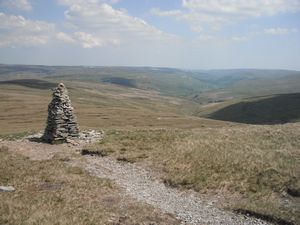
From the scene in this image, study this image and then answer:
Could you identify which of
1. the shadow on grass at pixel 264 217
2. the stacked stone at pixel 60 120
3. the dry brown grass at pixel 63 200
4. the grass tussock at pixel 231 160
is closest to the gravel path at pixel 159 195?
the shadow on grass at pixel 264 217

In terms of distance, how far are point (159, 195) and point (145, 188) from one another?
163 centimetres

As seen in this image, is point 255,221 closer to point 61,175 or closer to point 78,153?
point 61,175

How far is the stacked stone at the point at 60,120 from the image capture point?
3791cm

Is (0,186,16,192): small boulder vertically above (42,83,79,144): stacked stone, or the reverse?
(42,83,79,144): stacked stone

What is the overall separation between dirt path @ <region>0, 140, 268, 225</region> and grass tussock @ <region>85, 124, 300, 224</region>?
1204 mm

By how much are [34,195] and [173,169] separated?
10.7 m

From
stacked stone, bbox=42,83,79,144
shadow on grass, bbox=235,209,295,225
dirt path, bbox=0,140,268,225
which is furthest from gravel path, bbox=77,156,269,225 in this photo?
stacked stone, bbox=42,83,79,144

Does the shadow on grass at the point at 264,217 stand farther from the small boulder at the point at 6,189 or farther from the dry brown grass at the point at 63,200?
the small boulder at the point at 6,189

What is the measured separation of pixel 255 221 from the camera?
1895 cm

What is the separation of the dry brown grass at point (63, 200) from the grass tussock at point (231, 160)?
16.9 feet

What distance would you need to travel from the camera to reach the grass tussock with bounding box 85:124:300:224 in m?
22.9

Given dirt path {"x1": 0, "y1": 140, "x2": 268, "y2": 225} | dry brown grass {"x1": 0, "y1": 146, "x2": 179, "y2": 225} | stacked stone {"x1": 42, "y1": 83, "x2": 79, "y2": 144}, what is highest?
stacked stone {"x1": 42, "y1": 83, "x2": 79, "y2": 144}

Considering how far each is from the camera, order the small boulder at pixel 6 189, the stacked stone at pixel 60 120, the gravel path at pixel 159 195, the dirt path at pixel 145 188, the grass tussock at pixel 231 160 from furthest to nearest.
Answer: the stacked stone at pixel 60 120, the grass tussock at pixel 231 160, the small boulder at pixel 6 189, the dirt path at pixel 145 188, the gravel path at pixel 159 195

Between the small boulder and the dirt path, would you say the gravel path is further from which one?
the small boulder
